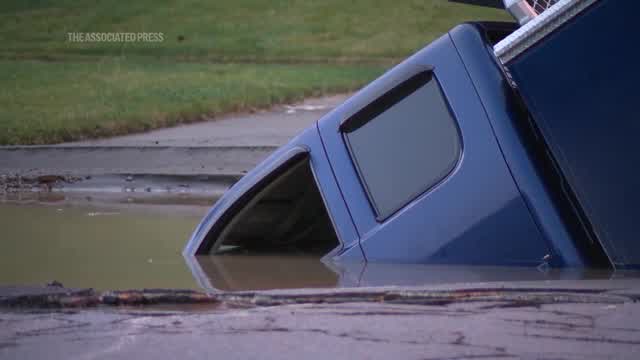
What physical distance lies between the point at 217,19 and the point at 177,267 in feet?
82.1

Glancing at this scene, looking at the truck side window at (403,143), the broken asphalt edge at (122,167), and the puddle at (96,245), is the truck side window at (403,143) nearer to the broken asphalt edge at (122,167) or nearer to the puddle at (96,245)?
the puddle at (96,245)

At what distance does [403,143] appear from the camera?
22.2 ft

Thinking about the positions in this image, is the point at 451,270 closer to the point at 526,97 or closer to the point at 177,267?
the point at 526,97

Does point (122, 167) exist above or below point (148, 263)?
above

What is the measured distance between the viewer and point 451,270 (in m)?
6.61

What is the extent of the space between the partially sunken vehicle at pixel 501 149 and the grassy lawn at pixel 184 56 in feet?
28.2

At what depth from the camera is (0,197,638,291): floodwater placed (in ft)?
22.0

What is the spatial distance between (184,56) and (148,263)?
1946cm

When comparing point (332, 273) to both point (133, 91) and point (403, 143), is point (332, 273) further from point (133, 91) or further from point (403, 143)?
point (133, 91)

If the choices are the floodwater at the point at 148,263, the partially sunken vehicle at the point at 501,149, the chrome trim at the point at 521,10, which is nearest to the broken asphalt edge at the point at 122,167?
the floodwater at the point at 148,263

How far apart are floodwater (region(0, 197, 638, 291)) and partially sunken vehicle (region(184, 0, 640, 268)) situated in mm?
106

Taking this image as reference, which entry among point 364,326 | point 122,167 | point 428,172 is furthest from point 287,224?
point 122,167

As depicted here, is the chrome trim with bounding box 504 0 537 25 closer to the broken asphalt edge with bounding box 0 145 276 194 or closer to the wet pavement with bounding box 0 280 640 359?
the wet pavement with bounding box 0 280 640 359

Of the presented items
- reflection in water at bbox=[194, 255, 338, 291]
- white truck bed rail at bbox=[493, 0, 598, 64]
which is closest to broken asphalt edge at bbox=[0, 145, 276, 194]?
reflection in water at bbox=[194, 255, 338, 291]
